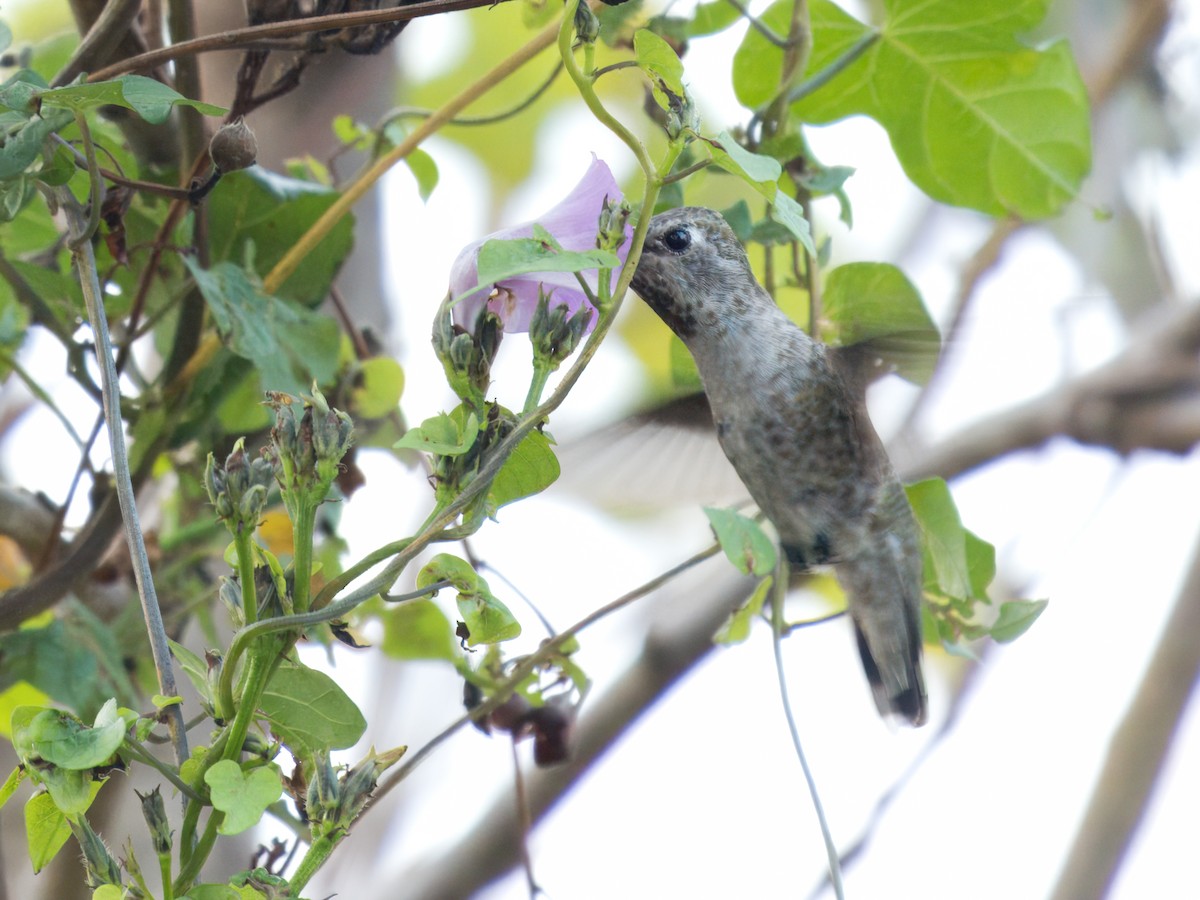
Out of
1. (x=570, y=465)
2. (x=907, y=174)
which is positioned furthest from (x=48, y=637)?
(x=907, y=174)

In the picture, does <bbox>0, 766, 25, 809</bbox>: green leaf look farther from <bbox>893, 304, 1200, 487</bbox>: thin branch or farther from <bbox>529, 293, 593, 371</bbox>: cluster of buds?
<bbox>893, 304, 1200, 487</bbox>: thin branch

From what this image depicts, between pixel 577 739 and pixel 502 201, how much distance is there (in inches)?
60.4

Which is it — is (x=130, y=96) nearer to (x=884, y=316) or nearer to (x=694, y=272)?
(x=694, y=272)

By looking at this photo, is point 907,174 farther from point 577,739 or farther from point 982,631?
point 577,739

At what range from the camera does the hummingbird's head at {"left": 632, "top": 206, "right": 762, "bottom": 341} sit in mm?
967

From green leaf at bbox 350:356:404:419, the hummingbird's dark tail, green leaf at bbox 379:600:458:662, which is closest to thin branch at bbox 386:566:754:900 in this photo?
the hummingbird's dark tail

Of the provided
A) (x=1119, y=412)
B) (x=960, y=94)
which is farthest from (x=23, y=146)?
(x=1119, y=412)

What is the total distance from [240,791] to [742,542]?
370mm

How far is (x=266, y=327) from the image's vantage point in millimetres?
925

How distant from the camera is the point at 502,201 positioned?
268cm

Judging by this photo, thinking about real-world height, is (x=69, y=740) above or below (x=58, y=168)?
below

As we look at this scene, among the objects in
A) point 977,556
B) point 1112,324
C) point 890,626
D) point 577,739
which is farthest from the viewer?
point 1112,324

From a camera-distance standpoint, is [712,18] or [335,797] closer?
[335,797]

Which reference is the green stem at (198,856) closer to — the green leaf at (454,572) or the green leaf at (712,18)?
the green leaf at (454,572)
